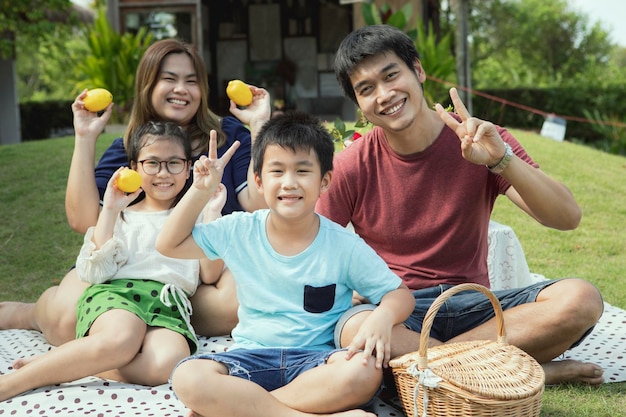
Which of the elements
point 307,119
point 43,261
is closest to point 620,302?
point 307,119

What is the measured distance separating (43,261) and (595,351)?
432 centimetres

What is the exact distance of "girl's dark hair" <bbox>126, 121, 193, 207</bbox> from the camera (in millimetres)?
3588

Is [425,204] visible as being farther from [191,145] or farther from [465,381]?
[191,145]

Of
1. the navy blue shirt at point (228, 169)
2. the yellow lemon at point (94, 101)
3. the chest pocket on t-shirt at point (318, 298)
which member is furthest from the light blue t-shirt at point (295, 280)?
the yellow lemon at point (94, 101)

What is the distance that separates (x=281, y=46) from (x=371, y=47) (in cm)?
1386

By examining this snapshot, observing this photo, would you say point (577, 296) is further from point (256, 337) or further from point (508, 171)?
point (256, 337)

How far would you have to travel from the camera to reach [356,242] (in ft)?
9.72

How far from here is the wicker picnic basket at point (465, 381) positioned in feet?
8.09

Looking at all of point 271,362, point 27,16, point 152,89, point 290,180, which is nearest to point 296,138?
point 290,180

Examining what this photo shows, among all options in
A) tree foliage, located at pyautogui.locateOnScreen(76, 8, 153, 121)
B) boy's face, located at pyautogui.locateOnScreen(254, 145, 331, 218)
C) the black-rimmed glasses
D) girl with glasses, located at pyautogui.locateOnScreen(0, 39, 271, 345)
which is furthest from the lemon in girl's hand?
tree foliage, located at pyautogui.locateOnScreen(76, 8, 153, 121)

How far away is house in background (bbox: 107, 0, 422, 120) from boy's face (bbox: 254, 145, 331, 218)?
44.4 feet

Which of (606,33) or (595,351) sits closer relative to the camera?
(595,351)

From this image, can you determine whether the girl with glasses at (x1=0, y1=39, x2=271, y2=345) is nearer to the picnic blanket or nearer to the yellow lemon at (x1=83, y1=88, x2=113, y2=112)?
the yellow lemon at (x1=83, y1=88, x2=113, y2=112)

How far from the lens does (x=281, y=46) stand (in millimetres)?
16734
